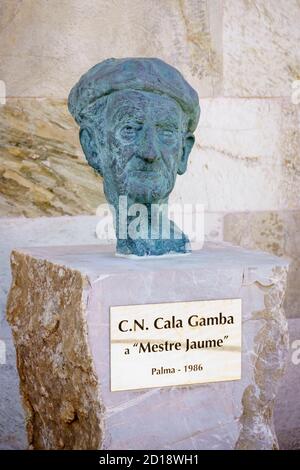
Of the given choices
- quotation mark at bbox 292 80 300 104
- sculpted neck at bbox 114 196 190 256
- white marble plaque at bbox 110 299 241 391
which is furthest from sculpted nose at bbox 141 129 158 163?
quotation mark at bbox 292 80 300 104

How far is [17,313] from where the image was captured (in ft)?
8.66

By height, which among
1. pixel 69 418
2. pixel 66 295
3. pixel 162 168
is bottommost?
pixel 69 418

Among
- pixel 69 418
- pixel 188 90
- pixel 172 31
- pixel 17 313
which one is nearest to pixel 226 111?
pixel 172 31

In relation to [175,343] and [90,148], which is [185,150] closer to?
[90,148]

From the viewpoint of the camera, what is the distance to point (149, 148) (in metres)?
2.37

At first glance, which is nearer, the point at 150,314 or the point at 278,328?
the point at 150,314

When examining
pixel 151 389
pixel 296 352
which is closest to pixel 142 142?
pixel 151 389

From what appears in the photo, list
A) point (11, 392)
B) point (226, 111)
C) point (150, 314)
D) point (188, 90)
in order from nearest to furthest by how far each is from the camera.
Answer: point (150, 314) → point (188, 90) → point (11, 392) → point (226, 111)

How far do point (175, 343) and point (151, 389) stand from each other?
134mm

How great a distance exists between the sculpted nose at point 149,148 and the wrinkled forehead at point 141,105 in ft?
0.18

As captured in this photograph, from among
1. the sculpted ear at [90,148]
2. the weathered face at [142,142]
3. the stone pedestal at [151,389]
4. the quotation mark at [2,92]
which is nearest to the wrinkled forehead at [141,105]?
the weathered face at [142,142]

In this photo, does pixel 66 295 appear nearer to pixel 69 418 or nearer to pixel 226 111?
pixel 69 418

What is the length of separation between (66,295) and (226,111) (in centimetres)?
144

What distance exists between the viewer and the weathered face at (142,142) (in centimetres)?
238
